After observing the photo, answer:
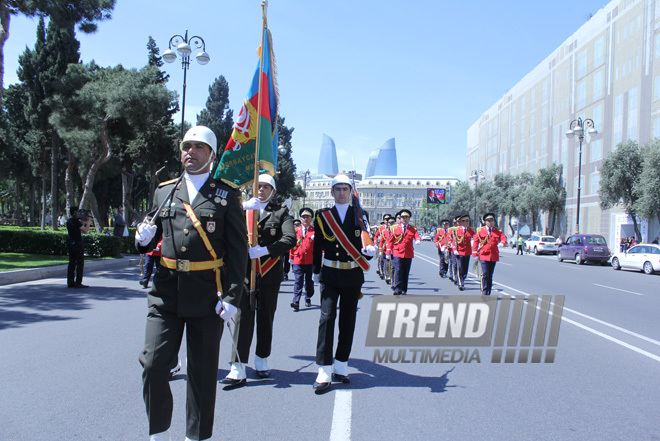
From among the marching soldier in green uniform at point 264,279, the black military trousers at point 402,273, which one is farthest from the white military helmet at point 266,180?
the black military trousers at point 402,273

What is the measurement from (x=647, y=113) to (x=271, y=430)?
41.7m

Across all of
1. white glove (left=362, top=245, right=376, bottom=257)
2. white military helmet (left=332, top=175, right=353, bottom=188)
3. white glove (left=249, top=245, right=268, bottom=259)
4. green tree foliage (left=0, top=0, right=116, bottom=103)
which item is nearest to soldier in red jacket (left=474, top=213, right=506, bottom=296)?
white glove (left=362, top=245, right=376, bottom=257)

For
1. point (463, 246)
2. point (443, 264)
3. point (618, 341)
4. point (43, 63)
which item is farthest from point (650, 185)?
point (43, 63)

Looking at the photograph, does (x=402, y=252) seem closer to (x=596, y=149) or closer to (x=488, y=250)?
(x=488, y=250)

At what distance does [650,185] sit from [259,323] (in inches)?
1235

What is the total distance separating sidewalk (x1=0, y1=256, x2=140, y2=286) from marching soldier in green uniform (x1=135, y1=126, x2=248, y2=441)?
1044 cm

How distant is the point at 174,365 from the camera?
315 cm

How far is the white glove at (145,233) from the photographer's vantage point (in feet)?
10.7

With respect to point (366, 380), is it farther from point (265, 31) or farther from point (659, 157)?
point (659, 157)

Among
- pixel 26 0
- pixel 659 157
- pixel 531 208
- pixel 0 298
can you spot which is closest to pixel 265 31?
pixel 0 298

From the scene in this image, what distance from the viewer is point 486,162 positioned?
260 feet

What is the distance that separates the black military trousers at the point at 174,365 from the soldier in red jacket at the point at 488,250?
8.74m

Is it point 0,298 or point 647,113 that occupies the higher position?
point 647,113

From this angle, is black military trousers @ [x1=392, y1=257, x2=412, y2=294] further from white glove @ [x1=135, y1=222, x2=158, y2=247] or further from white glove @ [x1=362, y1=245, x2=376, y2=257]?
white glove @ [x1=135, y1=222, x2=158, y2=247]
